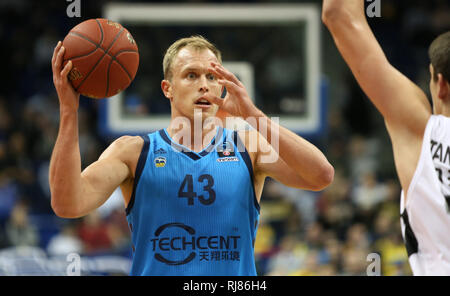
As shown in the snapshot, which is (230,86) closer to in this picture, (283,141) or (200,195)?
(283,141)

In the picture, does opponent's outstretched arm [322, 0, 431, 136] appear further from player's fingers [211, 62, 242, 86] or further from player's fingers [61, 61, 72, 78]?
player's fingers [61, 61, 72, 78]

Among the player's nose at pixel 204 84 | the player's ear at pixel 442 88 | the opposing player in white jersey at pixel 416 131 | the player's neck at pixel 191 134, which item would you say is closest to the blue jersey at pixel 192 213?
the player's neck at pixel 191 134

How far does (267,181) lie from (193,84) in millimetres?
7281

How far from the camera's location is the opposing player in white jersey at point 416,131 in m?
Answer: 2.45

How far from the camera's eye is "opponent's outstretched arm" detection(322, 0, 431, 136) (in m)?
2.48

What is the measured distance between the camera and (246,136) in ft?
13.3

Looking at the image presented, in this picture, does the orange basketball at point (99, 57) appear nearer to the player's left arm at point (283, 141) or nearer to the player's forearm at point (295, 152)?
the player's left arm at point (283, 141)

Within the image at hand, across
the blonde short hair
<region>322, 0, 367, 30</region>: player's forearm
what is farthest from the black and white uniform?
the blonde short hair

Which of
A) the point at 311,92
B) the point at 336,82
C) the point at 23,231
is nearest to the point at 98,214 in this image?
the point at 23,231

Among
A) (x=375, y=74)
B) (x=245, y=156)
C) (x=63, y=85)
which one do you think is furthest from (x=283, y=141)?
(x=63, y=85)

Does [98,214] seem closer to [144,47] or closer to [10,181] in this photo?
[10,181]

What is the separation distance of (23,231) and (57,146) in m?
7.37

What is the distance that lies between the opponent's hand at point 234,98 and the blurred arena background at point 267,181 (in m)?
5.58

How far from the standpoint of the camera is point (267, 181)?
11094 millimetres
